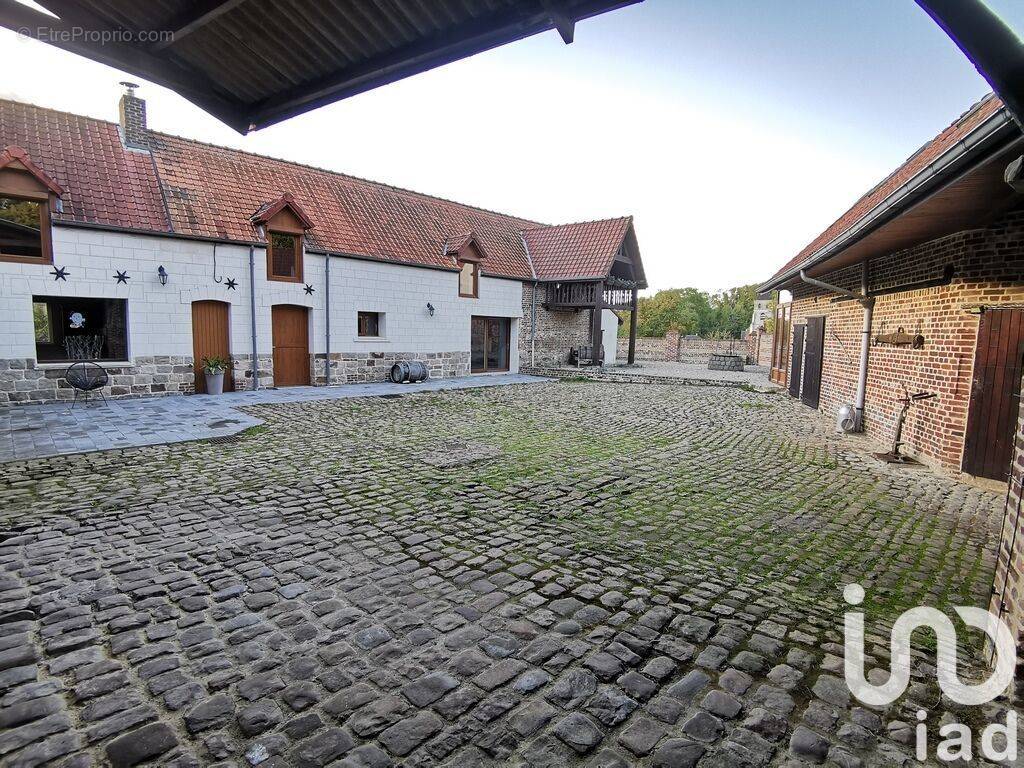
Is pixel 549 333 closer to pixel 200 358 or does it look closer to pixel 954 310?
pixel 200 358

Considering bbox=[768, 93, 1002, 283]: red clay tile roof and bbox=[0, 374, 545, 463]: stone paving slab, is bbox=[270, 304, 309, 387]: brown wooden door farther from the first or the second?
bbox=[768, 93, 1002, 283]: red clay tile roof

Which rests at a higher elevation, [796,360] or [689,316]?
[689,316]

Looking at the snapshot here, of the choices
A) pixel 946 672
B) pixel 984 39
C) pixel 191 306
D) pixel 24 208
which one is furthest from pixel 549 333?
pixel 984 39

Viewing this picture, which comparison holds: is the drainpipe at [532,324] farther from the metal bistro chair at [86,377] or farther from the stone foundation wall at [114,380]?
the metal bistro chair at [86,377]

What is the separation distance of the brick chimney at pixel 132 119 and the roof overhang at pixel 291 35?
43.0 ft

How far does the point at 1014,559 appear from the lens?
2646 mm

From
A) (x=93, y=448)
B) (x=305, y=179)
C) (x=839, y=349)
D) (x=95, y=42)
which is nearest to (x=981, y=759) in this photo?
(x=95, y=42)

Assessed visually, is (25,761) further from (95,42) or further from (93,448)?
(93,448)

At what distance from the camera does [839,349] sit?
35.1 ft

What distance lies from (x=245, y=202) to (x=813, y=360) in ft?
48.2

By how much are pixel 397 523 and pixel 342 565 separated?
82 cm

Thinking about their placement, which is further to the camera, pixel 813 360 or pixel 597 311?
pixel 597 311

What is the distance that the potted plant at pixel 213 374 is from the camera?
38.6 feet

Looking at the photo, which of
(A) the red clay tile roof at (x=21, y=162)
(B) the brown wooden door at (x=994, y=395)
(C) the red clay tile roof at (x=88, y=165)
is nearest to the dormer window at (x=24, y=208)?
(A) the red clay tile roof at (x=21, y=162)
